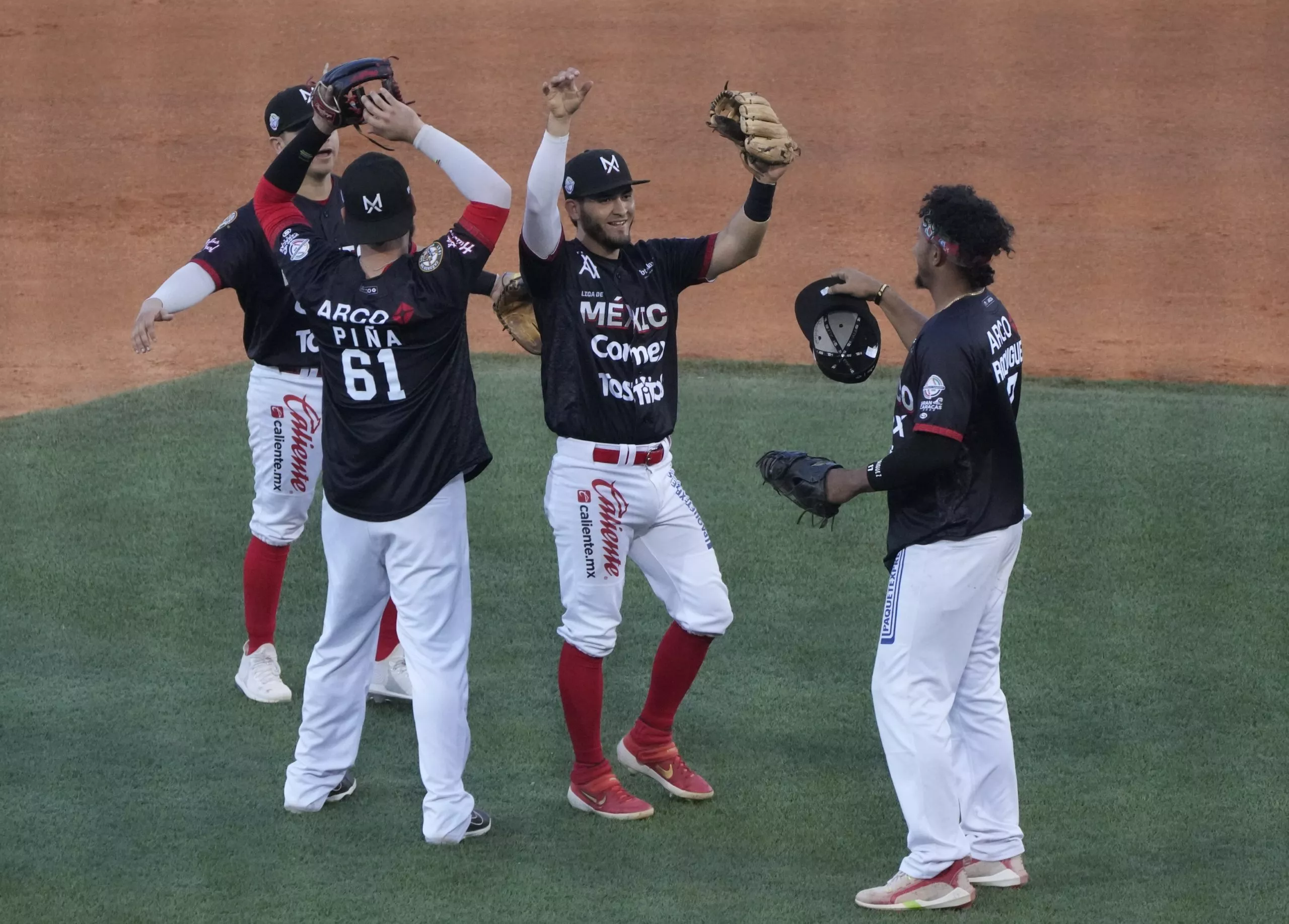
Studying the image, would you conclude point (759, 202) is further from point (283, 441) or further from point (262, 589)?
point (262, 589)

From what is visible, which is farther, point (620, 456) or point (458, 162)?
point (620, 456)

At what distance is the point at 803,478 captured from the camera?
402 cm

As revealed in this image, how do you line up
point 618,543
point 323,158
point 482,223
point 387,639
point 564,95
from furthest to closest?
point 387,639
point 323,158
point 618,543
point 482,223
point 564,95

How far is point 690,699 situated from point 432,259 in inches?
78.5

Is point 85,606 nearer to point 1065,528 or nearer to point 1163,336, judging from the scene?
point 1065,528

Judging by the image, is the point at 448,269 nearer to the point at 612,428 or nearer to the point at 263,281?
the point at 612,428

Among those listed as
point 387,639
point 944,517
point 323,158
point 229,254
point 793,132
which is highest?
point 793,132

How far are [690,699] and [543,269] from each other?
5.70 feet

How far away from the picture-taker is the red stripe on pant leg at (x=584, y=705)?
14.6 ft

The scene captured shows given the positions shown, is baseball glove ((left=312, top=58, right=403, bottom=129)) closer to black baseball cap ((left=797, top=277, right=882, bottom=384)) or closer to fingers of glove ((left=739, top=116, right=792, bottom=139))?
fingers of glove ((left=739, top=116, right=792, bottom=139))

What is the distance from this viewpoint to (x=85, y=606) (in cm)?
585

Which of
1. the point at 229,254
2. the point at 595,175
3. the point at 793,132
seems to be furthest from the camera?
the point at 793,132

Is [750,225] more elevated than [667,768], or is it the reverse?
[750,225]

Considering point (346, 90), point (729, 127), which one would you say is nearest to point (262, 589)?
point (346, 90)
